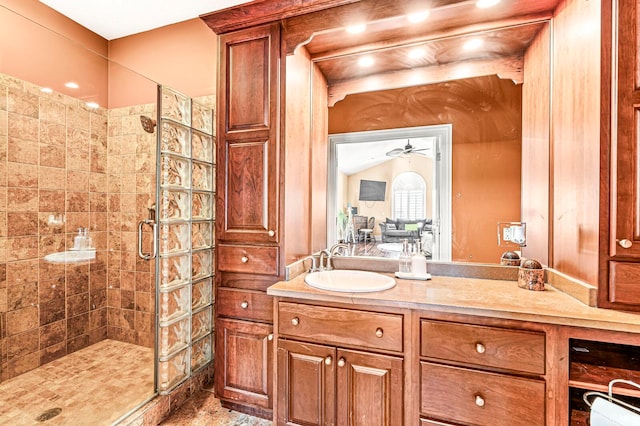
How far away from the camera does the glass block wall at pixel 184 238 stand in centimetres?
179

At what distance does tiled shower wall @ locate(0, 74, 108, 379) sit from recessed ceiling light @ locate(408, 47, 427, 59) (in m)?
2.39

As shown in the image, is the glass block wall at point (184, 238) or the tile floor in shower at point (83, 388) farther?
the glass block wall at point (184, 238)

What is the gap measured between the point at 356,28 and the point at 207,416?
8.25 ft

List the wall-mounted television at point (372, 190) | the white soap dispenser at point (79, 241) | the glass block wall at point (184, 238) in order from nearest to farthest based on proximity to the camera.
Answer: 1. the glass block wall at point (184, 238)
2. the wall-mounted television at point (372, 190)
3. the white soap dispenser at point (79, 241)

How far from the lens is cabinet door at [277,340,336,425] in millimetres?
1359

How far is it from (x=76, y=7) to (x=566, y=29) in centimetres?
322

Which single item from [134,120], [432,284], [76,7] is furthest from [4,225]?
[432,284]

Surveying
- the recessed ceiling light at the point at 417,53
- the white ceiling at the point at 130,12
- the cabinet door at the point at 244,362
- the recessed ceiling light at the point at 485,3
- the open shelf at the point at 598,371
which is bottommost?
the cabinet door at the point at 244,362

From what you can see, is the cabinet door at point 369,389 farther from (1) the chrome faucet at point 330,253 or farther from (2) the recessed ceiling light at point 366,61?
(2) the recessed ceiling light at point 366,61

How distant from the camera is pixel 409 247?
Answer: 1800 mm

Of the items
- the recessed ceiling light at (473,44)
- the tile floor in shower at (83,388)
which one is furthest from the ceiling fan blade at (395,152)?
the tile floor in shower at (83,388)

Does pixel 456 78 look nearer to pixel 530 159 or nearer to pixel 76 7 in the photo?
pixel 530 159

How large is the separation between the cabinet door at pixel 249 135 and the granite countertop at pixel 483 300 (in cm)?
44

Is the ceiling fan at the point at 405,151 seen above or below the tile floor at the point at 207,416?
above
